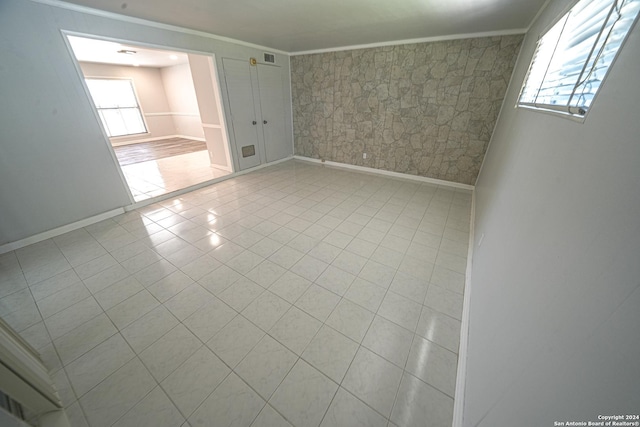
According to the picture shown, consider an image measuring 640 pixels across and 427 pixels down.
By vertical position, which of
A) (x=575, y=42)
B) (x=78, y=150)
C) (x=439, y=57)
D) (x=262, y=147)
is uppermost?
(x=439, y=57)

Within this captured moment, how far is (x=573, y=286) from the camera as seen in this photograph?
0.65 meters

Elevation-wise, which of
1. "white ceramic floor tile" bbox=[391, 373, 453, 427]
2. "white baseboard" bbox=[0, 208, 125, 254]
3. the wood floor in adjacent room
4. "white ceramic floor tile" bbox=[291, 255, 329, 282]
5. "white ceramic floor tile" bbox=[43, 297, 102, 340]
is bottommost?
"white ceramic floor tile" bbox=[391, 373, 453, 427]

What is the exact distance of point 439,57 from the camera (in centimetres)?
373

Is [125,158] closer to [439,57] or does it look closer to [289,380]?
[289,380]

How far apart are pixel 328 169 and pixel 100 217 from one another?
13.5ft

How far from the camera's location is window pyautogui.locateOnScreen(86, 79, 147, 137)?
718cm

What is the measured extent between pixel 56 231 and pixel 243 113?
3437mm

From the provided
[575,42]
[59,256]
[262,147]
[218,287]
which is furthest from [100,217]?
[575,42]

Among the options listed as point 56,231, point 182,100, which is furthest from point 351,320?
point 182,100

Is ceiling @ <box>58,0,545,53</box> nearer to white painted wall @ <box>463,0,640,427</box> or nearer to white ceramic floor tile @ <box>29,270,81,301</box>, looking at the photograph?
white painted wall @ <box>463,0,640,427</box>

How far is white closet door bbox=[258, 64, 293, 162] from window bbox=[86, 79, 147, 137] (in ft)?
19.8

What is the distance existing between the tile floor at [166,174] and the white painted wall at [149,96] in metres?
3.52

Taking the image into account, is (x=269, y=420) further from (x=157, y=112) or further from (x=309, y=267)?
(x=157, y=112)

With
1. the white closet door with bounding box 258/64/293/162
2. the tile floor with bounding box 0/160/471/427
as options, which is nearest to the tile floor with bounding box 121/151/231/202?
the tile floor with bounding box 0/160/471/427
